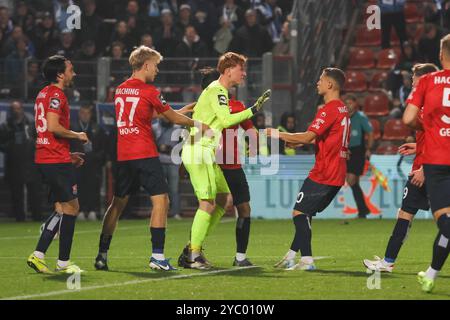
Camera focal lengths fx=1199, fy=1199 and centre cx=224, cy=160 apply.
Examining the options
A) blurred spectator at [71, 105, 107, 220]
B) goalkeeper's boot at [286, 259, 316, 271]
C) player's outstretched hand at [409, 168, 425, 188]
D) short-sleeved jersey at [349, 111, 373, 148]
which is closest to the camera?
player's outstretched hand at [409, 168, 425, 188]

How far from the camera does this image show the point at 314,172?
12.6 metres

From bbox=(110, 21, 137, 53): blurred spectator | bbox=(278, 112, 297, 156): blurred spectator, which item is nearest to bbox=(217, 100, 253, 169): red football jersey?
bbox=(278, 112, 297, 156): blurred spectator

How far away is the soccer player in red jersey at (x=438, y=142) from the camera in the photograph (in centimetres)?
1030

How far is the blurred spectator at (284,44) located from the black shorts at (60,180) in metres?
14.7

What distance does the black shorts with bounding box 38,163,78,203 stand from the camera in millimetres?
12289

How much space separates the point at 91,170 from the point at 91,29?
15.0 ft

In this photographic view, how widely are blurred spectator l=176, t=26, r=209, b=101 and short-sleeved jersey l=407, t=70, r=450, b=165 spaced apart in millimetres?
14529

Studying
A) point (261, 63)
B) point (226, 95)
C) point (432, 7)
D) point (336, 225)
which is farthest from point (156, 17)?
point (226, 95)

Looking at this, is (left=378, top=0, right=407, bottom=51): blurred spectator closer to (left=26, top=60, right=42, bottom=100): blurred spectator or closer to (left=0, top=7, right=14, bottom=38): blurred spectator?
(left=26, top=60, right=42, bottom=100): blurred spectator

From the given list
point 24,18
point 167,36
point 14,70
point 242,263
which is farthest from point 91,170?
point 242,263

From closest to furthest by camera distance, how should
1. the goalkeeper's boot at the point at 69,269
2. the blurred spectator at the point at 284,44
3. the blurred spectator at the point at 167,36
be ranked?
the goalkeeper's boot at the point at 69,269 → the blurred spectator at the point at 167,36 → the blurred spectator at the point at 284,44

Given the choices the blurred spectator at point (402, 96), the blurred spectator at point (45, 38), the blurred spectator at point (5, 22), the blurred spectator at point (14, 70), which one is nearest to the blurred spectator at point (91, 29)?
the blurred spectator at point (45, 38)

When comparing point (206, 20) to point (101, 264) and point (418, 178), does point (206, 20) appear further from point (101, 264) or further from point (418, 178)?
point (418, 178)

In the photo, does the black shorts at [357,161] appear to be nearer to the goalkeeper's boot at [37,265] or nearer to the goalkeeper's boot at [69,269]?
the goalkeeper's boot at [69,269]
